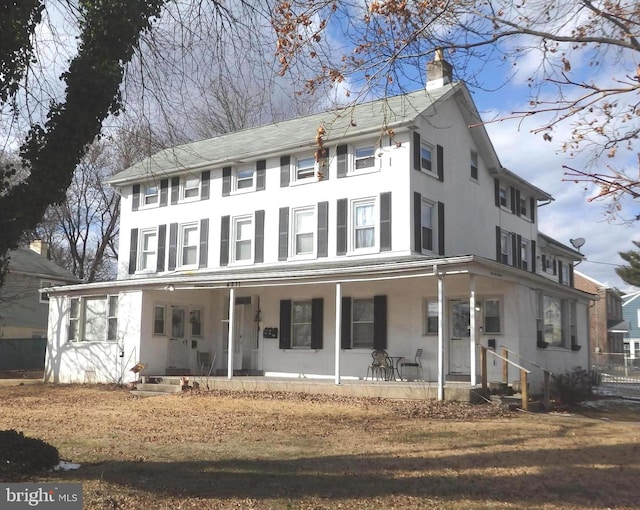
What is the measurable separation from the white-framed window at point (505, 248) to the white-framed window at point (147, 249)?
12.3 m

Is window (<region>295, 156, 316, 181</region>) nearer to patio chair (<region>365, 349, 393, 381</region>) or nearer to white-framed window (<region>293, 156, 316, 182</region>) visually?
white-framed window (<region>293, 156, 316, 182</region>)

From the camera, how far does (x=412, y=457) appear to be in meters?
8.56

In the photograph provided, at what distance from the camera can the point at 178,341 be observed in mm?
21578

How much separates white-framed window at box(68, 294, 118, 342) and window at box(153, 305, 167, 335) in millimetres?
1310

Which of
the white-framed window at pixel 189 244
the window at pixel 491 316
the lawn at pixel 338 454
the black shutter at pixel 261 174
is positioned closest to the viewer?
the lawn at pixel 338 454

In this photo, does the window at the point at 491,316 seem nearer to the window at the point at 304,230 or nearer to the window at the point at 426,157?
the window at the point at 426,157

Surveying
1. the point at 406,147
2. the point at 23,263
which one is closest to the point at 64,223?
the point at 23,263

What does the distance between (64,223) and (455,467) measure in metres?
34.9

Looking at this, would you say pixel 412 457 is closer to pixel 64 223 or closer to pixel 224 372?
pixel 224 372

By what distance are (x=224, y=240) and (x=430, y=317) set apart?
7.65m

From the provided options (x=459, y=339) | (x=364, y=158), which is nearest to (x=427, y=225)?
(x=364, y=158)

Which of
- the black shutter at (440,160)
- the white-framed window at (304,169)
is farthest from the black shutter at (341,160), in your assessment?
the black shutter at (440,160)

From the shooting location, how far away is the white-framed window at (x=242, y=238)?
2150 cm

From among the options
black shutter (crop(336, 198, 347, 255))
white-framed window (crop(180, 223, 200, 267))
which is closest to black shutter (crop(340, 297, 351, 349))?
black shutter (crop(336, 198, 347, 255))
